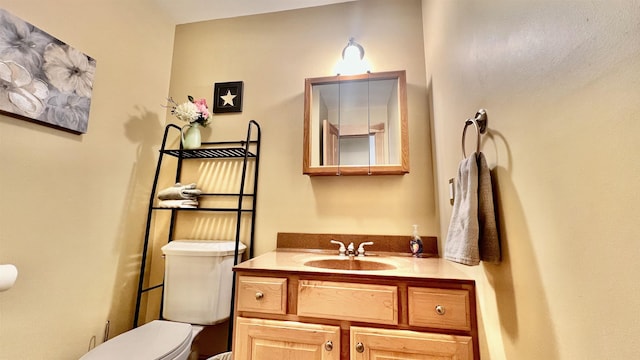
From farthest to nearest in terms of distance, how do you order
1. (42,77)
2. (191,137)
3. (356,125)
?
(191,137)
(356,125)
(42,77)

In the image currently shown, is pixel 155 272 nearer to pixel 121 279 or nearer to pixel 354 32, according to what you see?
pixel 121 279

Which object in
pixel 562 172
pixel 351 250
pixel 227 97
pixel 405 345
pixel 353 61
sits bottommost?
pixel 405 345

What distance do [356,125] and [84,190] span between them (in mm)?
1591

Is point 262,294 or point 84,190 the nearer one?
point 262,294

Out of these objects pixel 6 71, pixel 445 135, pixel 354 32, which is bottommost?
pixel 445 135

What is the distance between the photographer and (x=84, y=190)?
4.66 feet

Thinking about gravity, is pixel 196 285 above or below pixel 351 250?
below

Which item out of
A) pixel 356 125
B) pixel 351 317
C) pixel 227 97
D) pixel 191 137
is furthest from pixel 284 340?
pixel 227 97

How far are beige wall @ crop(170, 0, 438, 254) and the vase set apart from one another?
115 mm

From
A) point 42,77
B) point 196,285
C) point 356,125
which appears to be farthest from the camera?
point 356,125

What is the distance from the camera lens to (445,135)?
131 centimetres

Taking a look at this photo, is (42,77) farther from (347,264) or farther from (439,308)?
(439,308)

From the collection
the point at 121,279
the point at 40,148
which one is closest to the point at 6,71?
the point at 40,148

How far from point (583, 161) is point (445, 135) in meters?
0.90
